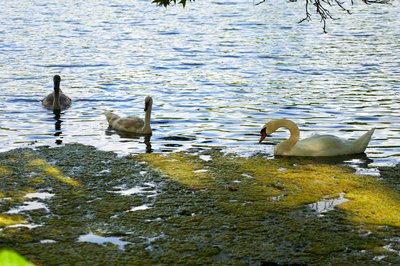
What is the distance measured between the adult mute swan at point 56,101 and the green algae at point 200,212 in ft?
16.3

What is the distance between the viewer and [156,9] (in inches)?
1699

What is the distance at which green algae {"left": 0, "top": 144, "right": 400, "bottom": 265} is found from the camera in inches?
289

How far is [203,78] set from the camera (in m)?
20.3

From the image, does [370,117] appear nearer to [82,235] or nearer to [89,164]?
[89,164]

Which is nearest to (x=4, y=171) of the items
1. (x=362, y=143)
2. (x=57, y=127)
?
(x=57, y=127)

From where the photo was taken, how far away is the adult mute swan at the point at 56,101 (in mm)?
→ 16391

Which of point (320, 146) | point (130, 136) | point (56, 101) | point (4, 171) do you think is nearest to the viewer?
point (4, 171)

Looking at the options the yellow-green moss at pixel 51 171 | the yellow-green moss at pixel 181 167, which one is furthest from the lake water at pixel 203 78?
the yellow-green moss at pixel 51 171

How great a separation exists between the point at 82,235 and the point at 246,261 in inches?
69.9

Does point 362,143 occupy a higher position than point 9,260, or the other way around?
point 9,260

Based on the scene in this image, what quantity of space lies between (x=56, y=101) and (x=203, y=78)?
5.05 meters

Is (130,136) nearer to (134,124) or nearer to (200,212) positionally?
(134,124)

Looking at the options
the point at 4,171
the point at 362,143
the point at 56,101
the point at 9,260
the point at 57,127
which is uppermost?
the point at 9,260

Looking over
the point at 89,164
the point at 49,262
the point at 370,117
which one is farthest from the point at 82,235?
the point at 370,117
